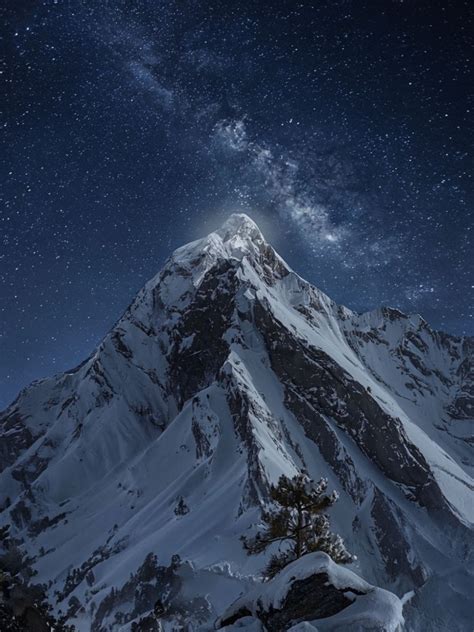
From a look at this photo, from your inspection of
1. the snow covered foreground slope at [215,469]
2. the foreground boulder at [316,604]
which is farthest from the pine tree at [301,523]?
the snow covered foreground slope at [215,469]

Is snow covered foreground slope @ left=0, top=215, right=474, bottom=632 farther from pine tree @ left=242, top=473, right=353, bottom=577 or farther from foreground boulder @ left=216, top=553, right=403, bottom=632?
foreground boulder @ left=216, top=553, right=403, bottom=632

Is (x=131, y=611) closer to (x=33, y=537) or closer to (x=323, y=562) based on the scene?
(x=33, y=537)

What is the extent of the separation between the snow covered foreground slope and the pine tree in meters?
53.0

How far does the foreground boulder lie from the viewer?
27.3 feet

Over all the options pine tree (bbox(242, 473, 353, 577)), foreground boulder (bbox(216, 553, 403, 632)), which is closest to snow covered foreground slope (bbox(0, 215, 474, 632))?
pine tree (bbox(242, 473, 353, 577))

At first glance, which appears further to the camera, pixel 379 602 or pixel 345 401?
pixel 345 401

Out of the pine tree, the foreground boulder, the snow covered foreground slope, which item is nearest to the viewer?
the foreground boulder

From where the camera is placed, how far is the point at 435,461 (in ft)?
474

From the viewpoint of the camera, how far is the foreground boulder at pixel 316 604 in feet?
27.3

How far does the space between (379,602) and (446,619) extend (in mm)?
102055

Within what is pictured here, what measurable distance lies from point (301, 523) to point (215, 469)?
305 ft

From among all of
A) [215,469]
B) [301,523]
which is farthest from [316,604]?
[215,469]

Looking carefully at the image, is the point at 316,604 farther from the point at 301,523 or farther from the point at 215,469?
the point at 215,469

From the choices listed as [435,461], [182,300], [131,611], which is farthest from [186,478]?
[182,300]
